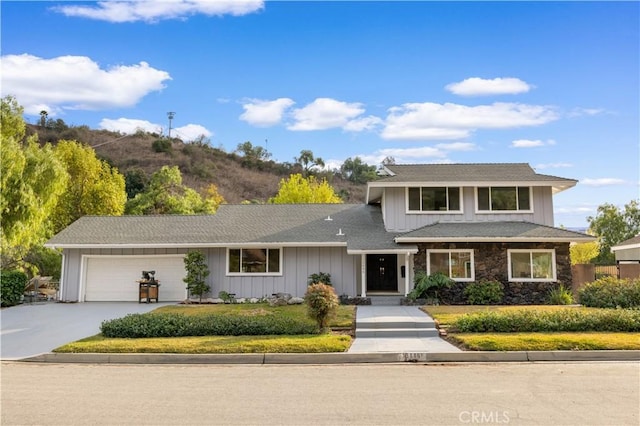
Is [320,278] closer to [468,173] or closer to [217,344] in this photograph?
[468,173]

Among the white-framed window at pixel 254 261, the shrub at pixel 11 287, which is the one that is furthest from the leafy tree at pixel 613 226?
the shrub at pixel 11 287

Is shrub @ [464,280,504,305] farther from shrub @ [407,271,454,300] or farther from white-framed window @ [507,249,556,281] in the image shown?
white-framed window @ [507,249,556,281]

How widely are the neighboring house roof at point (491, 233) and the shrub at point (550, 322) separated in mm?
5566

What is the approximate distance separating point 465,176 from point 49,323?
16.3 meters

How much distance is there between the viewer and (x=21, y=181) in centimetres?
1889

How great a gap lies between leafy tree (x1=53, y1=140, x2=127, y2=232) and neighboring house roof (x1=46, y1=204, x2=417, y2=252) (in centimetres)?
725

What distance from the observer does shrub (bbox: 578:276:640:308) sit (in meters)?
14.8

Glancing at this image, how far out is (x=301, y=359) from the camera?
10305mm

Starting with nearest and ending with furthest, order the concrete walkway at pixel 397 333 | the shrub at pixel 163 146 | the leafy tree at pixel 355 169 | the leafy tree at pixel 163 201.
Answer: the concrete walkway at pixel 397 333
the leafy tree at pixel 163 201
the shrub at pixel 163 146
the leafy tree at pixel 355 169

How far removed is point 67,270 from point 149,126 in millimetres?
61266

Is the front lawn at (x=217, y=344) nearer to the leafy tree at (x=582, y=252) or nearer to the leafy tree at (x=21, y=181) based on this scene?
the leafy tree at (x=21, y=181)

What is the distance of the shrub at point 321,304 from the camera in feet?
40.2

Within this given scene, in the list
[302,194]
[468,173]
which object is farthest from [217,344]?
[302,194]

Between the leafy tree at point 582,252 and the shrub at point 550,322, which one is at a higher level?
the leafy tree at point 582,252
